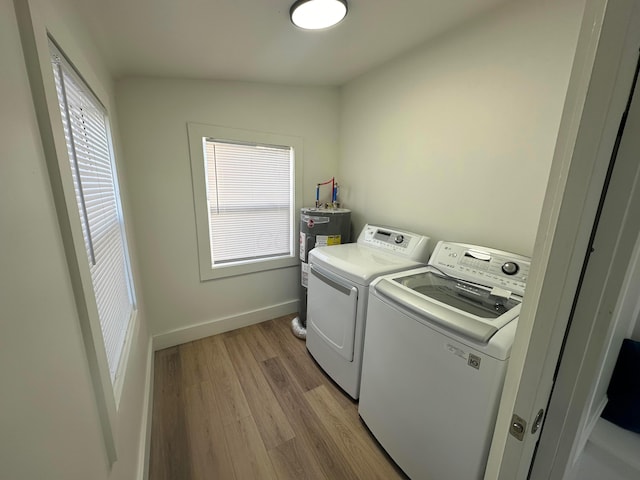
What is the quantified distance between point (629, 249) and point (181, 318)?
2.60m

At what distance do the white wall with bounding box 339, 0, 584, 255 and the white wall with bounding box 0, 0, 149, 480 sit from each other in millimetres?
1864

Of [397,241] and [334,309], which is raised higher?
[397,241]

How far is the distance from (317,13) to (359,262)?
4.41 feet

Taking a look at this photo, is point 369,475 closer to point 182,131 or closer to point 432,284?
point 432,284

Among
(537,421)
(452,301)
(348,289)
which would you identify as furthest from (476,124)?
(537,421)

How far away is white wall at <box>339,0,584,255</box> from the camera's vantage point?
1.24 m

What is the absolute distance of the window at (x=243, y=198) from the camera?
2105 millimetres

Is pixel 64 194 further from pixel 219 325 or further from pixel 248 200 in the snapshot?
pixel 219 325

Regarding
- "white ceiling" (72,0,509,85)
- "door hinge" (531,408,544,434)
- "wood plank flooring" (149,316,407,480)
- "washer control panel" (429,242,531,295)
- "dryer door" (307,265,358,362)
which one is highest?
"white ceiling" (72,0,509,85)

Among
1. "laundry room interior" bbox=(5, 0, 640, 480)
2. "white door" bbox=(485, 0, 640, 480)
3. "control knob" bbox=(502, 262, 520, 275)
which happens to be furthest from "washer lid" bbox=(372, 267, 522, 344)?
"white door" bbox=(485, 0, 640, 480)

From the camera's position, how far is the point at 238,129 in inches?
83.7

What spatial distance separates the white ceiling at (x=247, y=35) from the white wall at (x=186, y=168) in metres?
0.16

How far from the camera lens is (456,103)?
62.9 inches

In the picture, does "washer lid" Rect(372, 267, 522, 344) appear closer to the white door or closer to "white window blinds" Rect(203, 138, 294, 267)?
the white door
